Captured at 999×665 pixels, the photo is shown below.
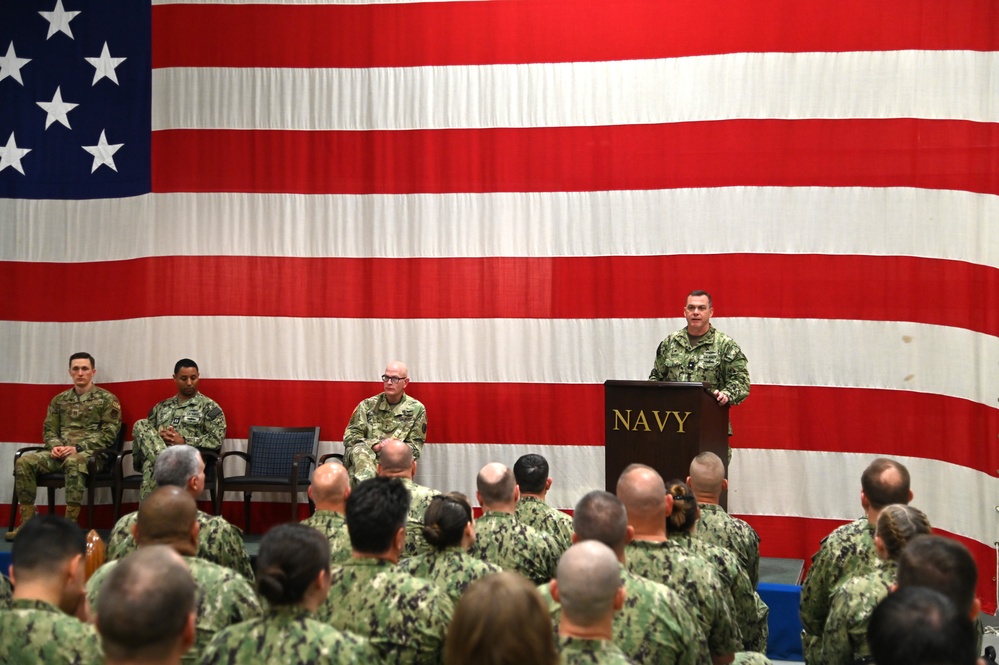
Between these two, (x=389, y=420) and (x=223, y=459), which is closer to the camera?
(x=389, y=420)

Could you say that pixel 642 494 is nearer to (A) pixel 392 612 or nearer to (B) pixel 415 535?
(A) pixel 392 612

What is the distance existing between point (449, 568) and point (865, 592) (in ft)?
3.74

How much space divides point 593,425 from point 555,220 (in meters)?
1.38

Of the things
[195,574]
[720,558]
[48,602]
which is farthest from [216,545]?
[720,558]

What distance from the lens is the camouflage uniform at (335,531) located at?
12.6 feet

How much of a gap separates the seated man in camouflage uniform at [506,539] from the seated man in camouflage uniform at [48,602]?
1.52 m

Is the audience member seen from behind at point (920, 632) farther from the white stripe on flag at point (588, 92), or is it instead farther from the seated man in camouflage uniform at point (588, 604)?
the white stripe on flag at point (588, 92)

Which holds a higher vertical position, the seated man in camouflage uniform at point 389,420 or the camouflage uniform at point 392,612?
the seated man in camouflage uniform at point 389,420

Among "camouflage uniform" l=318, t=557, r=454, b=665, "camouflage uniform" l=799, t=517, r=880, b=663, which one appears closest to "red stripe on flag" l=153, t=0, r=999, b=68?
"camouflage uniform" l=799, t=517, r=880, b=663

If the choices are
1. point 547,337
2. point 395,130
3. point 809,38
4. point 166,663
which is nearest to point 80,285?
point 395,130

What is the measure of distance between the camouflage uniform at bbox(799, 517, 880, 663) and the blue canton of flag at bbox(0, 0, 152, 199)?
5.86 m

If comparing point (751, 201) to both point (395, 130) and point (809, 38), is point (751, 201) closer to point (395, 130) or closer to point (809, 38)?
point (809, 38)

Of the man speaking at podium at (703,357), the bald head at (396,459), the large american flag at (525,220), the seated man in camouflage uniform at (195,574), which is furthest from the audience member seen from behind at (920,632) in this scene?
the large american flag at (525,220)

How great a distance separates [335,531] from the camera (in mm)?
3852
